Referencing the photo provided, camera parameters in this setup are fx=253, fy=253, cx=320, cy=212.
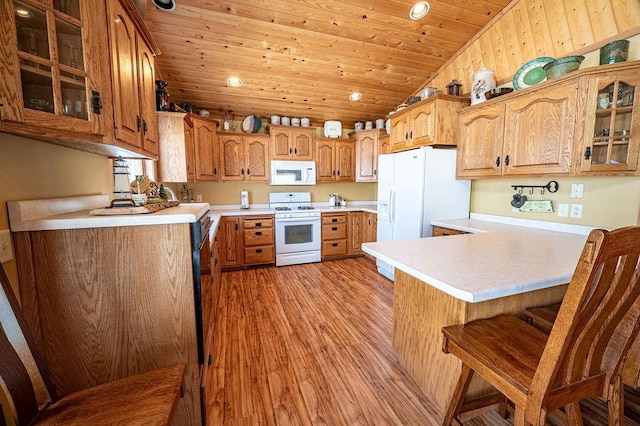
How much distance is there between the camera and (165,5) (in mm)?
2338

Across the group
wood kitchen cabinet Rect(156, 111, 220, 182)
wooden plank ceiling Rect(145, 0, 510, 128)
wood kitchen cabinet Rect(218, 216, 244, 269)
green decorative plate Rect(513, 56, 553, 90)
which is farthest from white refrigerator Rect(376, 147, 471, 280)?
wood kitchen cabinet Rect(156, 111, 220, 182)

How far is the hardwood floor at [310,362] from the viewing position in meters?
1.46

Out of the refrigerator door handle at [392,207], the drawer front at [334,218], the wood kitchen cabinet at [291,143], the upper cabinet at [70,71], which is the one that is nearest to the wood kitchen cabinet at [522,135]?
the refrigerator door handle at [392,207]

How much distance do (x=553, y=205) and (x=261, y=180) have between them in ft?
11.9

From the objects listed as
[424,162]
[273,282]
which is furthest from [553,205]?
[273,282]

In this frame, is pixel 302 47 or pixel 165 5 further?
pixel 302 47

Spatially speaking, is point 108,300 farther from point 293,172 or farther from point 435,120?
point 293,172

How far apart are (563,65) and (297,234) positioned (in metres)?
3.44

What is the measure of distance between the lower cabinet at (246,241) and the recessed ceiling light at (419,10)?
10.1 feet

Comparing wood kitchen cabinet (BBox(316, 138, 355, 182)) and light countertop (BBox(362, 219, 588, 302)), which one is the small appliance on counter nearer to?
wood kitchen cabinet (BBox(316, 138, 355, 182))

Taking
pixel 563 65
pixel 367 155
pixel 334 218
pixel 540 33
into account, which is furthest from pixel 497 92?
pixel 334 218


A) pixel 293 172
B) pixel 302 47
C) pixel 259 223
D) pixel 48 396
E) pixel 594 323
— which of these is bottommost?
pixel 48 396

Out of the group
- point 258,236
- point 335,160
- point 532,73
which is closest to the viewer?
point 532,73

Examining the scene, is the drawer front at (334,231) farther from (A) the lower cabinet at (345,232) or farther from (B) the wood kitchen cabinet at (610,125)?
(B) the wood kitchen cabinet at (610,125)
